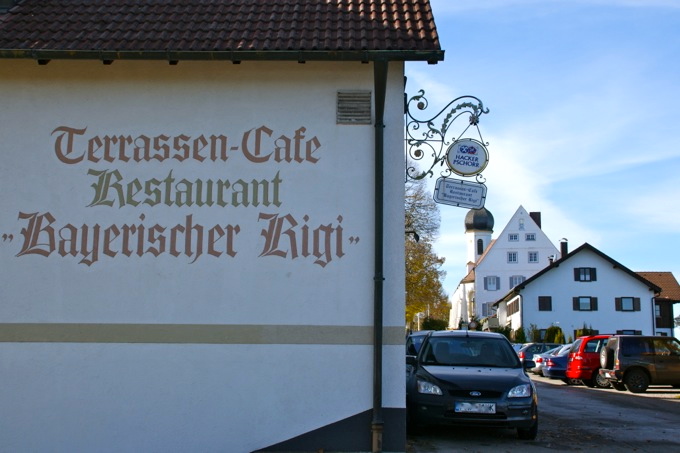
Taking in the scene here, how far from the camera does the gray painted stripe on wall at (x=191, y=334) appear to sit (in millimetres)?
9195

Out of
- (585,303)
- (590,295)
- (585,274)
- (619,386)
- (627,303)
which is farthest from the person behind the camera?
(585,274)

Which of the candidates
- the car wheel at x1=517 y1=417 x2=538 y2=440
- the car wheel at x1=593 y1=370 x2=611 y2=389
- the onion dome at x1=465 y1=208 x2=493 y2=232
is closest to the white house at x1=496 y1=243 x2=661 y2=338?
the car wheel at x1=593 y1=370 x2=611 y2=389

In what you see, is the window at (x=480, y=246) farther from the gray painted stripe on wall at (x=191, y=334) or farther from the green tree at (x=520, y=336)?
the gray painted stripe on wall at (x=191, y=334)

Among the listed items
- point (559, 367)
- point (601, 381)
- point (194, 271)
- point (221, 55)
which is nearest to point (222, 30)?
point (221, 55)

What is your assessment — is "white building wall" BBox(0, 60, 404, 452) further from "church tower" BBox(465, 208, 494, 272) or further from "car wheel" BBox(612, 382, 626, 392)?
"church tower" BBox(465, 208, 494, 272)

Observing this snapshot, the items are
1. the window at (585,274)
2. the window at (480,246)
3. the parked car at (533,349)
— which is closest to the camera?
the parked car at (533,349)

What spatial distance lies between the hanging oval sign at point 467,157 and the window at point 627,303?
6022 cm

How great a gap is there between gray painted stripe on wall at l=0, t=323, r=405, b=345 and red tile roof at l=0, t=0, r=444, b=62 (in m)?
3.19

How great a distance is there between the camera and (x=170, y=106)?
9711mm

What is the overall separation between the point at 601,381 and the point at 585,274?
4276 centimetres

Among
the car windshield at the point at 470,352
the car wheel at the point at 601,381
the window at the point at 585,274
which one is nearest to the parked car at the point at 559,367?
the car wheel at the point at 601,381

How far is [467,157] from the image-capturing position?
10.2 m

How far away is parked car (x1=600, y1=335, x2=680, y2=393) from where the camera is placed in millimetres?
23891

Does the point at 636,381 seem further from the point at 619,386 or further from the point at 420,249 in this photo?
the point at 420,249
